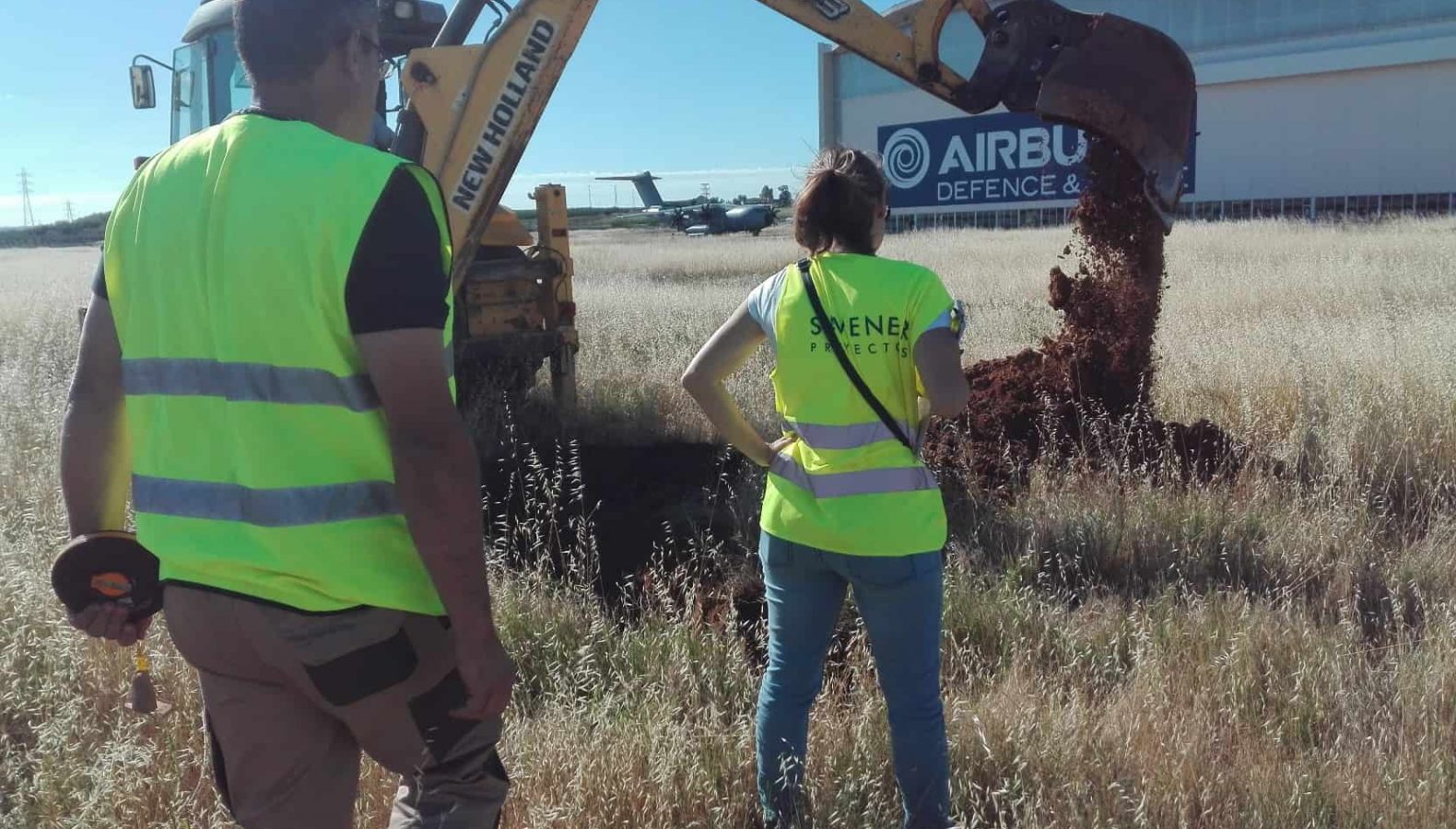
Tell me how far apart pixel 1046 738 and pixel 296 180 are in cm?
260

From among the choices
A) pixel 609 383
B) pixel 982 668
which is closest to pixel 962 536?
pixel 982 668

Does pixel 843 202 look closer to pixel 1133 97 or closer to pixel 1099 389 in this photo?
pixel 1133 97

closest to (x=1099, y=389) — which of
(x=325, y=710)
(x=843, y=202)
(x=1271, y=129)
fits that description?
(x=843, y=202)

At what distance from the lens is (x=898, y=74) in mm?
6438

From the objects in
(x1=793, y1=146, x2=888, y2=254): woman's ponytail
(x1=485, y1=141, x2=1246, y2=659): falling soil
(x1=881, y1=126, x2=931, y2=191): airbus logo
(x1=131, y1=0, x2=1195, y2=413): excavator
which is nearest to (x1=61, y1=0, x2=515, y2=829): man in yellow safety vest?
(x1=793, y1=146, x2=888, y2=254): woman's ponytail

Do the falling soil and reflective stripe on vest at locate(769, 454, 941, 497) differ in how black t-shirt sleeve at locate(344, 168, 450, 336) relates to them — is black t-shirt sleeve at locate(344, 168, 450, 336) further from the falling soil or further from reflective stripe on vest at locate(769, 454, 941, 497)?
the falling soil

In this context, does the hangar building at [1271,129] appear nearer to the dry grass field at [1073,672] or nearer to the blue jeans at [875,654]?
the dry grass field at [1073,672]

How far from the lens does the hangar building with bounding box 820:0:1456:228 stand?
35750mm

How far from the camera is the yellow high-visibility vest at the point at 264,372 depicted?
6.11ft

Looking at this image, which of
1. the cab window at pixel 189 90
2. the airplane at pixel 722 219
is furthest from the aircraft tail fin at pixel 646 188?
the cab window at pixel 189 90

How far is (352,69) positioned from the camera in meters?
2.01

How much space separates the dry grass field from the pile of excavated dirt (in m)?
0.34

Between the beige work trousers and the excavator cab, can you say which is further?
the excavator cab

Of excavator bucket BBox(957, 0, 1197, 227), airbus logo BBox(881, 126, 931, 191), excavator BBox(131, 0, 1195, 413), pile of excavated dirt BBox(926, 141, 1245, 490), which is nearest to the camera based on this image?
excavator BBox(131, 0, 1195, 413)
